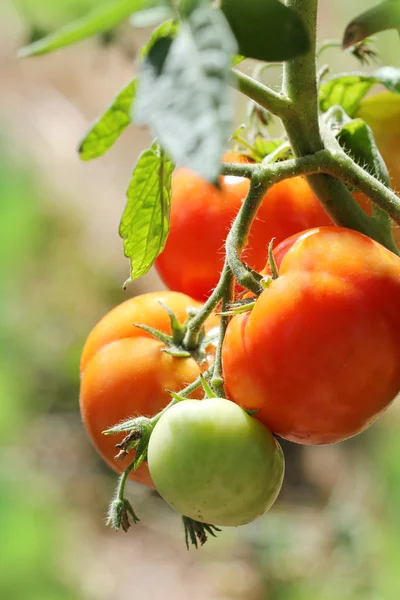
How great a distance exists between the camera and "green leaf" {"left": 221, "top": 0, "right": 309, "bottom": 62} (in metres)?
0.36

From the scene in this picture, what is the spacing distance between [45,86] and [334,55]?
181cm

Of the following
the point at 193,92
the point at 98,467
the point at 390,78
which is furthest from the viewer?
the point at 98,467

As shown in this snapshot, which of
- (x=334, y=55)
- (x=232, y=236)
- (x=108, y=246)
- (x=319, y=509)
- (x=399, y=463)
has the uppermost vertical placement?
(x=232, y=236)

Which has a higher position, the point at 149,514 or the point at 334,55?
the point at 334,55

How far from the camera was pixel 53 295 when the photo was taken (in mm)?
2918

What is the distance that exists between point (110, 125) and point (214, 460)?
9.7 inches

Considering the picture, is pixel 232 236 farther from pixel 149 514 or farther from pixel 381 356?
pixel 149 514

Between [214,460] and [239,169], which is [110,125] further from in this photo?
[214,460]

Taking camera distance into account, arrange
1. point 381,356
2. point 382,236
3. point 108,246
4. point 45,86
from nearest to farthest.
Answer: point 381,356
point 382,236
point 108,246
point 45,86

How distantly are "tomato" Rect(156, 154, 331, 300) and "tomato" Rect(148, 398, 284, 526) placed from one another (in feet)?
0.65

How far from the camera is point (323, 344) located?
18.7 inches

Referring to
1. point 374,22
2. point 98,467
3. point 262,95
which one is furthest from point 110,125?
point 98,467

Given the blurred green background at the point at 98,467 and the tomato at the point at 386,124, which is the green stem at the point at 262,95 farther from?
the blurred green background at the point at 98,467

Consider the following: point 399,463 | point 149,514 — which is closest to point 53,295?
point 149,514
